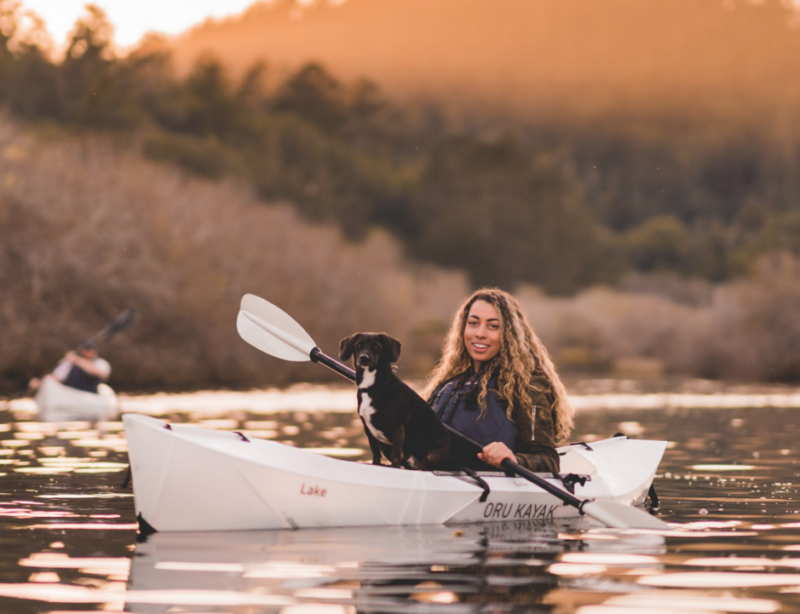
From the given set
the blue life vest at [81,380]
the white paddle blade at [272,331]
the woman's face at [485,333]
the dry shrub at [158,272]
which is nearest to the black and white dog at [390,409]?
the woman's face at [485,333]

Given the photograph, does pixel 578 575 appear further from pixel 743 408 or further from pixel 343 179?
pixel 343 179

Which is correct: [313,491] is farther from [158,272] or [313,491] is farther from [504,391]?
[158,272]

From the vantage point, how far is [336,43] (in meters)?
108

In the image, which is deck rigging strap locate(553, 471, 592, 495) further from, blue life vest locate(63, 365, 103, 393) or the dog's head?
blue life vest locate(63, 365, 103, 393)

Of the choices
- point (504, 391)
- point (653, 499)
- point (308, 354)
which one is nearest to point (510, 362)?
point (504, 391)

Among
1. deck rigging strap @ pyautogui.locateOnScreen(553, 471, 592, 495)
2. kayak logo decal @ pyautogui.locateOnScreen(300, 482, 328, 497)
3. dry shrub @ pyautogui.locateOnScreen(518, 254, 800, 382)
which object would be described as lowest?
kayak logo decal @ pyautogui.locateOnScreen(300, 482, 328, 497)

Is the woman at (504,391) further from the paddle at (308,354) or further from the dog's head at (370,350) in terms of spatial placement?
the dog's head at (370,350)

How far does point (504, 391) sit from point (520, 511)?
0.71m

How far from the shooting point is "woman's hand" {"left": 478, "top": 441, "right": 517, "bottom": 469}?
21.7 feet

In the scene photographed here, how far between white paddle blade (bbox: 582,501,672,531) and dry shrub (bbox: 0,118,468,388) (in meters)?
19.3

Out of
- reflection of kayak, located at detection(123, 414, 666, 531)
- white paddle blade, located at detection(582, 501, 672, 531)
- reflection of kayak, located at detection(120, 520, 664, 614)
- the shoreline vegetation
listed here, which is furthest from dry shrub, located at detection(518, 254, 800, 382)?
reflection of kayak, located at detection(120, 520, 664, 614)

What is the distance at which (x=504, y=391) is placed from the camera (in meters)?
6.81

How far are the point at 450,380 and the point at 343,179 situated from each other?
49.8 meters

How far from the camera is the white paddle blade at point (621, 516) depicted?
6.62 metres
